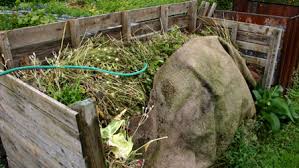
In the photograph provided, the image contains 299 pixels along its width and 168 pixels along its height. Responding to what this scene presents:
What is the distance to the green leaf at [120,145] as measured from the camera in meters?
2.54

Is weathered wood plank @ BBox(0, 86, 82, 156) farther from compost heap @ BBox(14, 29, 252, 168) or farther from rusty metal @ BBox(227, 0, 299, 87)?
rusty metal @ BBox(227, 0, 299, 87)

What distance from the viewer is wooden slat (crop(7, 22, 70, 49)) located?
2895 mm

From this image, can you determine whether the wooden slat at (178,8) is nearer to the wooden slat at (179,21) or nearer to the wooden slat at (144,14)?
the wooden slat at (179,21)

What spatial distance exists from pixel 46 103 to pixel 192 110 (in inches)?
61.2

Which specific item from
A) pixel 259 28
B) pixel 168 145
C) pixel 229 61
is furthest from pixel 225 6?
pixel 168 145

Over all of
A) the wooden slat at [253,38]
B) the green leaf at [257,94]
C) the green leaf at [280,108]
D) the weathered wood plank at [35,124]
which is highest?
the wooden slat at [253,38]

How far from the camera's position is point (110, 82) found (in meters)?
3.18

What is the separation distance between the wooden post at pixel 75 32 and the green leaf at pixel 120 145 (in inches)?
52.9

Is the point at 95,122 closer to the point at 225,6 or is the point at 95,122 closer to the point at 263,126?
the point at 263,126

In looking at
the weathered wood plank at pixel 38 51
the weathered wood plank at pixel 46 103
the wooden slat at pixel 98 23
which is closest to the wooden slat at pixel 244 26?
the wooden slat at pixel 98 23

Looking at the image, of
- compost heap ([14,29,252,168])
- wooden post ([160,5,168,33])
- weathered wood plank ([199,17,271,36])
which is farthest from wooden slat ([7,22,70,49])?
weathered wood plank ([199,17,271,36])

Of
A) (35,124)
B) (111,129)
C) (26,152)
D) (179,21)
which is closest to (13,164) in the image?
(26,152)

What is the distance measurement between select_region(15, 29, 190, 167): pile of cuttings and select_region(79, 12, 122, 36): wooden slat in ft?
0.40

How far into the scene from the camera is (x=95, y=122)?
2.00 meters
